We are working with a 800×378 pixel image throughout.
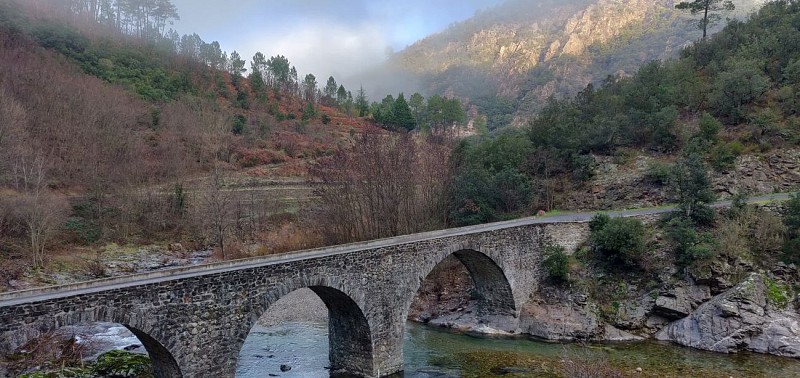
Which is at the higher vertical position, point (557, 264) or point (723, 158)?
point (723, 158)

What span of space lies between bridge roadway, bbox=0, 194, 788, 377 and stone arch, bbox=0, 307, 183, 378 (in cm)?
2

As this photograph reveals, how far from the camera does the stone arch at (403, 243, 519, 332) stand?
2624 cm

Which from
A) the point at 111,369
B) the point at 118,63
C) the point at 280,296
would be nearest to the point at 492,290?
the point at 280,296

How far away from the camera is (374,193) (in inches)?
1411

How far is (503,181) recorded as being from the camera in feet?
126

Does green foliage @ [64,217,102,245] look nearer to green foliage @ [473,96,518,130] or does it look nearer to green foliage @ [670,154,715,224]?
green foliage @ [670,154,715,224]

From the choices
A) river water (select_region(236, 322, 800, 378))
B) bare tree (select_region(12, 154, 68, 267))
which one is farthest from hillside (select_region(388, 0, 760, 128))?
bare tree (select_region(12, 154, 68, 267))

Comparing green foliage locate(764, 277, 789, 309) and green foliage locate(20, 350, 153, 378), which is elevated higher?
green foliage locate(764, 277, 789, 309)

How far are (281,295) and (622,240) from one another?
19529mm

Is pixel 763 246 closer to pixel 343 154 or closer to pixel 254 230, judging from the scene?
pixel 343 154

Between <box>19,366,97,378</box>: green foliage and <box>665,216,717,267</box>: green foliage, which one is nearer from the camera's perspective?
<box>19,366,97,378</box>: green foliage

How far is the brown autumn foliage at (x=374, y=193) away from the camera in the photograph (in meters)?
35.2

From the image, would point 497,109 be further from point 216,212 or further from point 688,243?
point 688,243

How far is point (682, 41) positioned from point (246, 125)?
86.4 metres
